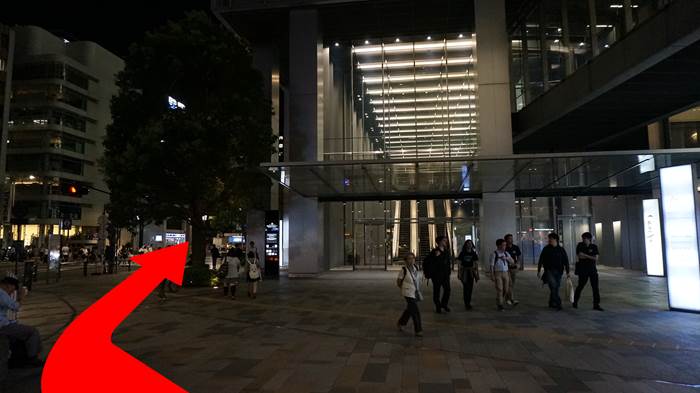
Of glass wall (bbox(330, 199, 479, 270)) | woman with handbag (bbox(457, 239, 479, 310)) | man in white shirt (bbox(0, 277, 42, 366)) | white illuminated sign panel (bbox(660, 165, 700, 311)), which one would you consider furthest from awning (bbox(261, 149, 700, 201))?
man in white shirt (bbox(0, 277, 42, 366))

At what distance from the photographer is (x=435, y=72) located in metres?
24.2

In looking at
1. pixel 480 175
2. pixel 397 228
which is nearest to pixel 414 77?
pixel 397 228

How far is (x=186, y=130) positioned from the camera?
51.6 feet

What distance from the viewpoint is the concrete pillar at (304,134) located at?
2064cm

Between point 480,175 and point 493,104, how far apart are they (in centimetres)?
469

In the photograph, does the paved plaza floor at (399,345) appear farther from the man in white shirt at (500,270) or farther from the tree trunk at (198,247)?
the tree trunk at (198,247)

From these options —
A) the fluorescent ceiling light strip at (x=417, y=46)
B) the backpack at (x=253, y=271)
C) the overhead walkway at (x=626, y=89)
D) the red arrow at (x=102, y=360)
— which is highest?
the fluorescent ceiling light strip at (x=417, y=46)

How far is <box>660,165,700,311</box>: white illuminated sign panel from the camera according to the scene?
402 inches

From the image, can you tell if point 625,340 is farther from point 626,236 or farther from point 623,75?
point 626,236

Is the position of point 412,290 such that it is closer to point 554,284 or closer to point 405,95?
point 554,284

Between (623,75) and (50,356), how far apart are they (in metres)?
14.7

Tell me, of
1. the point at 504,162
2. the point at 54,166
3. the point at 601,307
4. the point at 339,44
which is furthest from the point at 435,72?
the point at 54,166

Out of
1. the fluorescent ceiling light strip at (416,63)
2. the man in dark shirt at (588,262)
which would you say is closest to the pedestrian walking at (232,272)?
the man in dark shirt at (588,262)

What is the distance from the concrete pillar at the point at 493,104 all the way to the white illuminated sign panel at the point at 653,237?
5.85 metres
